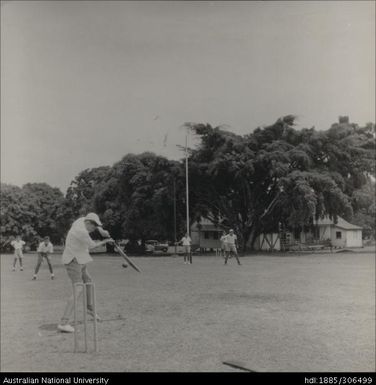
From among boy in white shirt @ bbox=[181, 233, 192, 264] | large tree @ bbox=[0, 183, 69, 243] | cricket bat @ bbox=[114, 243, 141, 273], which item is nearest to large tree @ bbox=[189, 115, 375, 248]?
boy in white shirt @ bbox=[181, 233, 192, 264]

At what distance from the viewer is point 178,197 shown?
356 cm

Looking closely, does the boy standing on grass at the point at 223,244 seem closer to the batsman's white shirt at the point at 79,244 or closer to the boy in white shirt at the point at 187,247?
the boy in white shirt at the point at 187,247

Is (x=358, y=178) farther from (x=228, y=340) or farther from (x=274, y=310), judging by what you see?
(x=274, y=310)

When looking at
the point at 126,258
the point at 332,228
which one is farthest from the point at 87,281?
the point at 332,228

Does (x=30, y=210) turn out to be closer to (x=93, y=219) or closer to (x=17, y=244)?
(x=17, y=244)

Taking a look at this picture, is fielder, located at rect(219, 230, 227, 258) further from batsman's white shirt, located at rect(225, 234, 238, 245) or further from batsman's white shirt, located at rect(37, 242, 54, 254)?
batsman's white shirt, located at rect(37, 242, 54, 254)

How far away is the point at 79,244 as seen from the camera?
2047 mm

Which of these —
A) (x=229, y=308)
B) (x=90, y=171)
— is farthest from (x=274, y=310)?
(x=90, y=171)

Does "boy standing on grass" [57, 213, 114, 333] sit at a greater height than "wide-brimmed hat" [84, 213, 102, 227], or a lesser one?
lesser

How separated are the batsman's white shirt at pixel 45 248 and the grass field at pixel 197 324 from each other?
1.38ft

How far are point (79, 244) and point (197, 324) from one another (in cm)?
1265

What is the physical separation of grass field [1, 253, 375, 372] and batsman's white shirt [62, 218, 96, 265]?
0.97 feet

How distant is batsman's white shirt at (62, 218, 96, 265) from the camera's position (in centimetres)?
204

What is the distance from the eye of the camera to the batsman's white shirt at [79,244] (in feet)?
6.70
